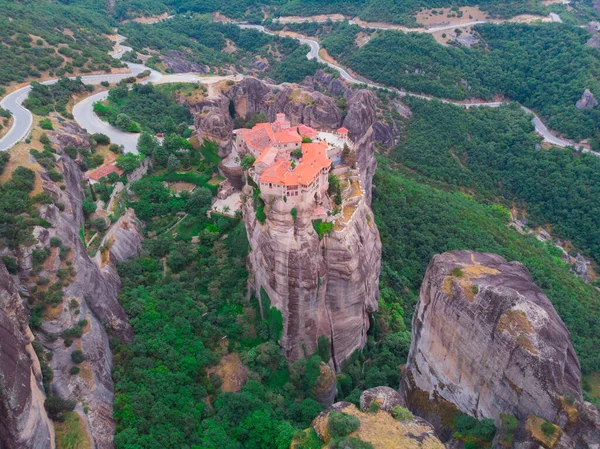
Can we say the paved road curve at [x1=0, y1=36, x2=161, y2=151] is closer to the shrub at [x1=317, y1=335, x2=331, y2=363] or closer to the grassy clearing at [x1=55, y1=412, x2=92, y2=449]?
the grassy clearing at [x1=55, y1=412, x2=92, y2=449]

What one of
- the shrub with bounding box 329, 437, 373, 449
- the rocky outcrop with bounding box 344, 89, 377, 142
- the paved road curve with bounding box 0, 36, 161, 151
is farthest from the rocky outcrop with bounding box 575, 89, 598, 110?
the shrub with bounding box 329, 437, 373, 449

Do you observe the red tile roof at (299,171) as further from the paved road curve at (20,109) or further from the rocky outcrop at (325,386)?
the paved road curve at (20,109)

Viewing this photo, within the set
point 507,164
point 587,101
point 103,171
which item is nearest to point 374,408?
point 103,171

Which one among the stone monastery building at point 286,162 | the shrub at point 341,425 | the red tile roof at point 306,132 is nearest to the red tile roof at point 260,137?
the stone monastery building at point 286,162

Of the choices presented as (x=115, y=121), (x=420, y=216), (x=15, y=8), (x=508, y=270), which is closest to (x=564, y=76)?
(x=420, y=216)

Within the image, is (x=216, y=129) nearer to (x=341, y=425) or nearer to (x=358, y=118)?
(x=358, y=118)

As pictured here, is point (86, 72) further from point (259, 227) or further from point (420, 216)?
point (420, 216)

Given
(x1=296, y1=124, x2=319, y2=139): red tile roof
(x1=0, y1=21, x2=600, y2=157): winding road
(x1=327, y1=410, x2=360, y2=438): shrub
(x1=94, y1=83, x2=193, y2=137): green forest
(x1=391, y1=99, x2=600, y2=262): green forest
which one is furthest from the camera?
(x1=391, y1=99, x2=600, y2=262): green forest
